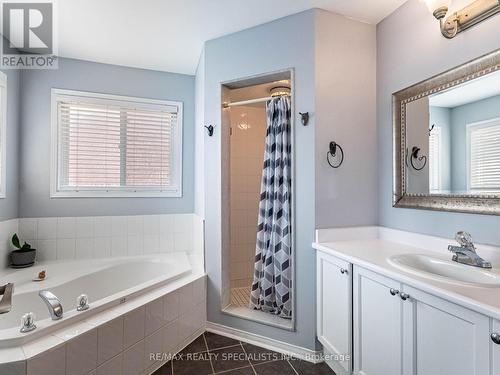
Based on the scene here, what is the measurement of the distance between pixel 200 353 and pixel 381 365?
1.29 m

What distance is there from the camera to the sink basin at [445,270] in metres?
1.15

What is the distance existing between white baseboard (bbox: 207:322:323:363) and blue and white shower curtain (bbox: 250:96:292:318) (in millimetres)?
222

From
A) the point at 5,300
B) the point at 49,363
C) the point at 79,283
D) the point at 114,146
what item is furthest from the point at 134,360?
the point at 114,146

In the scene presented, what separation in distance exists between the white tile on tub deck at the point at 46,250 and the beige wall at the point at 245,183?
73.2 inches

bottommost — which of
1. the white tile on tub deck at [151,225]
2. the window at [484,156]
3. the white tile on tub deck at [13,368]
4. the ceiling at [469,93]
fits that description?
the white tile on tub deck at [13,368]

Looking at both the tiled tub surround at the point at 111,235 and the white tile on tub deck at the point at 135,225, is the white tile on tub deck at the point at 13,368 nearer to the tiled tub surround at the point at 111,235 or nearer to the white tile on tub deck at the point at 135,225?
the tiled tub surround at the point at 111,235

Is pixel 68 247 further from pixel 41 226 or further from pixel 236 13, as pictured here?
pixel 236 13

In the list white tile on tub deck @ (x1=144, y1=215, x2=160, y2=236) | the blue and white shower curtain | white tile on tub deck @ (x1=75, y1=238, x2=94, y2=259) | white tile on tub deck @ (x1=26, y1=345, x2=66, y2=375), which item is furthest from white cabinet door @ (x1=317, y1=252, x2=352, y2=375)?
white tile on tub deck @ (x1=75, y1=238, x2=94, y2=259)

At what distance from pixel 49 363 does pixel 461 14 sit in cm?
272

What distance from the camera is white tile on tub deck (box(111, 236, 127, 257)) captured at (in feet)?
9.16

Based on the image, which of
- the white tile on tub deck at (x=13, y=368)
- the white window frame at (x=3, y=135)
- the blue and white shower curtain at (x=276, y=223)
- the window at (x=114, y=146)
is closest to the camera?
the white tile on tub deck at (x=13, y=368)

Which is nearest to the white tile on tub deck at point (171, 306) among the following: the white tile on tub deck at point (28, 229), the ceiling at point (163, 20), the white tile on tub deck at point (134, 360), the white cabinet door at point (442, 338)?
the white tile on tub deck at point (134, 360)

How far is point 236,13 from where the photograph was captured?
1998mm

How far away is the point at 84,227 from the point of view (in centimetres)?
271
